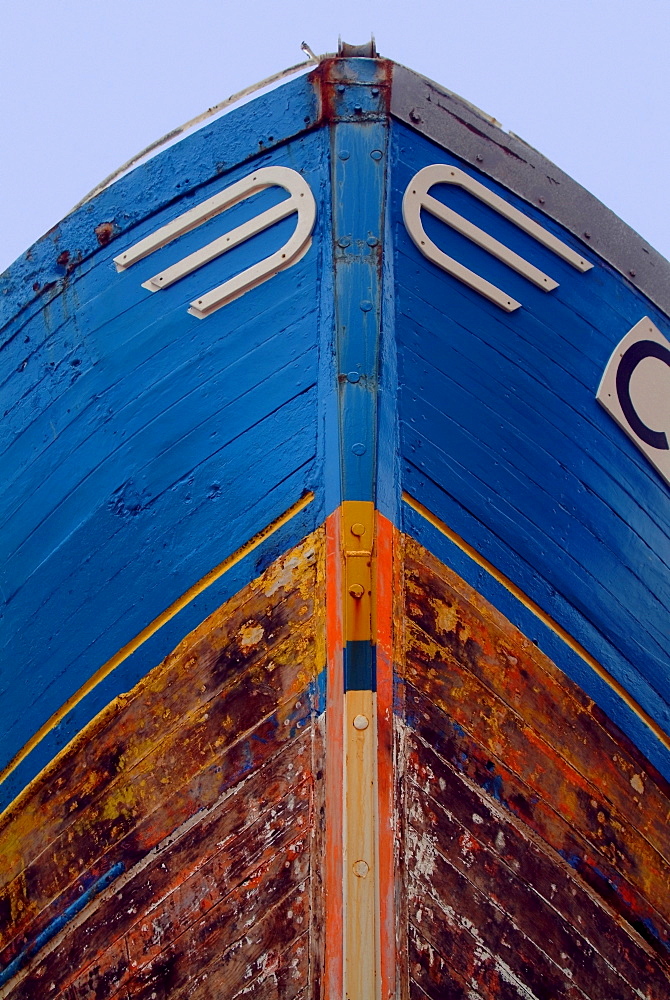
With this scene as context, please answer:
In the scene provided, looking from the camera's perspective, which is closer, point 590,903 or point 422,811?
point 422,811

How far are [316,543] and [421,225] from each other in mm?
1163

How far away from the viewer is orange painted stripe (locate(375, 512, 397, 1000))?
256 centimetres

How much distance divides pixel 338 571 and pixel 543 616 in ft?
2.50

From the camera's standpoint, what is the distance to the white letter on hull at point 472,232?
3238 millimetres

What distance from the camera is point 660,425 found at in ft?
11.8

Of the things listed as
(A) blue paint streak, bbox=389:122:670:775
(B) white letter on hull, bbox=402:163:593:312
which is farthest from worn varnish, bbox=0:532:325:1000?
(B) white letter on hull, bbox=402:163:593:312

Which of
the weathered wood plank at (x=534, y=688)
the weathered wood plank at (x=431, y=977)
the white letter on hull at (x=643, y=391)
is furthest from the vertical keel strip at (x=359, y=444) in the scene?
the white letter on hull at (x=643, y=391)

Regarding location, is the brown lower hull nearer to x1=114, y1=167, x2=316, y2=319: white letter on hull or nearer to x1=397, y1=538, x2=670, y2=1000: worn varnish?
x1=397, y1=538, x2=670, y2=1000: worn varnish

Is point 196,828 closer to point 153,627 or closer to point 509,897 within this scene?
point 153,627

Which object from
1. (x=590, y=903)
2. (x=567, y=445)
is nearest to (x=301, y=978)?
(x=590, y=903)

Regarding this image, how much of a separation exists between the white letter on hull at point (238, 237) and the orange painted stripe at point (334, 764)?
0.90 m

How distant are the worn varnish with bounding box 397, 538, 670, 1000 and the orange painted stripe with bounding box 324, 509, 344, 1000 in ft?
0.57

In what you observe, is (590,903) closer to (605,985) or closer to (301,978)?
(605,985)

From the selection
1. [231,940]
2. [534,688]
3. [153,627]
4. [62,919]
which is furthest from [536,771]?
[62,919]
